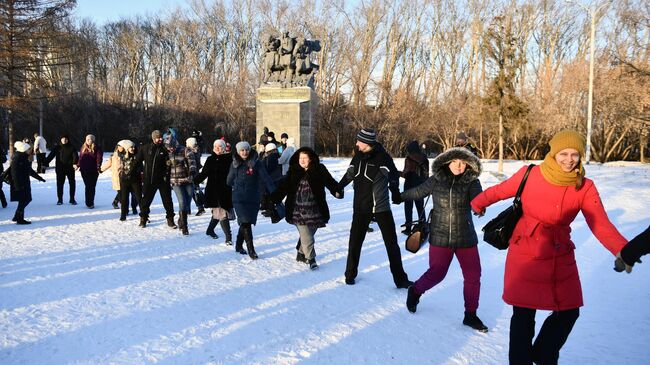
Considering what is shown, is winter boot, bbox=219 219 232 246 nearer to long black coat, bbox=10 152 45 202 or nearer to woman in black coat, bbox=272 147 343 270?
woman in black coat, bbox=272 147 343 270

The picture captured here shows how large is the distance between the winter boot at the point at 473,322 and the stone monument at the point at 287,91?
467 inches

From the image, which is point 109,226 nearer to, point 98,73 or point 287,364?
point 287,364

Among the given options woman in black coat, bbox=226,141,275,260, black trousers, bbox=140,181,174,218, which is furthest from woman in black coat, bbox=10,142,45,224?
woman in black coat, bbox=226,141,275,260

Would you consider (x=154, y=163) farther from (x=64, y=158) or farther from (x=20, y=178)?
(x=64, y=158)

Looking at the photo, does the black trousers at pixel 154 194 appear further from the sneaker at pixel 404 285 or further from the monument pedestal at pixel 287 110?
the monument pedestal at pixel 287 110

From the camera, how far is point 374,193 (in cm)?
482

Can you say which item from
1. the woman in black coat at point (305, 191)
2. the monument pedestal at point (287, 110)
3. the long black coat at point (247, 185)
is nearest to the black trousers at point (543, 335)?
the woman in black coat at point (305, 191)

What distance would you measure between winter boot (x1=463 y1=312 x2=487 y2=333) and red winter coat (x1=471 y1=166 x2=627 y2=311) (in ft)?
3.53

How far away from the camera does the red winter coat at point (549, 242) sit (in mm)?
2670

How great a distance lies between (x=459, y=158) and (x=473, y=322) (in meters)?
1.39

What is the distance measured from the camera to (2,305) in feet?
13.2

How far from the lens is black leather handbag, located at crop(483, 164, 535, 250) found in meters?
2.87

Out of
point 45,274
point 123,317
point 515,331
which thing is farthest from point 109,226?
point 515,331

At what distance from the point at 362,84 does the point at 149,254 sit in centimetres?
3244
